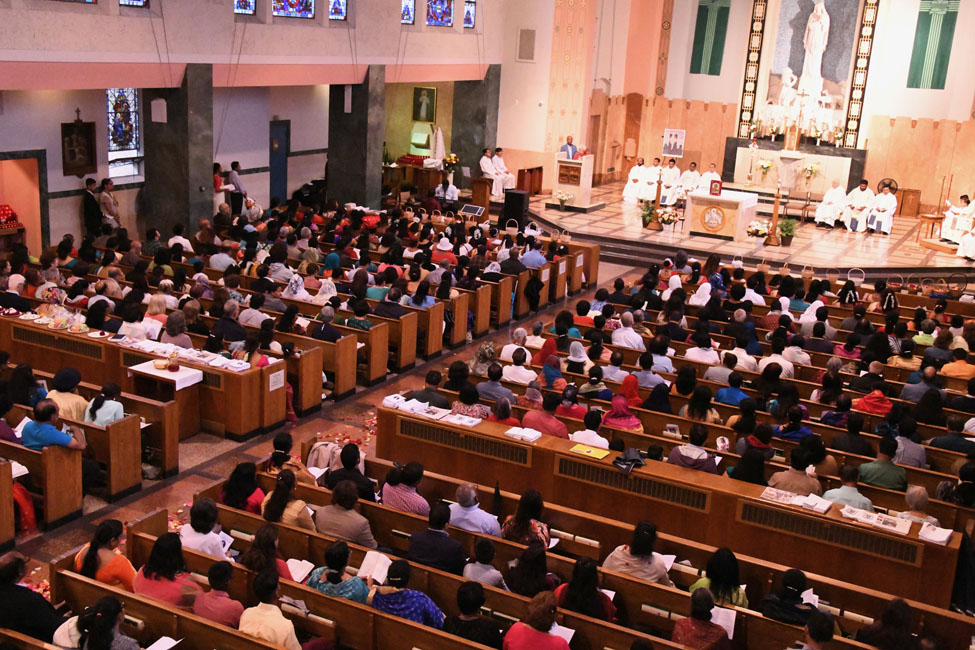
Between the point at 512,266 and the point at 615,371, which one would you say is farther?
the point at 512,266

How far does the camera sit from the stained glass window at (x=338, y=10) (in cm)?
1789

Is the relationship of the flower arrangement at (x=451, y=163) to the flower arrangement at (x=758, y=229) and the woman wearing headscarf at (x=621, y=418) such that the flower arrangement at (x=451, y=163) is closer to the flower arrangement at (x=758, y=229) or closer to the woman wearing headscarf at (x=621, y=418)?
the flower arrangement at (x=758, y=229)

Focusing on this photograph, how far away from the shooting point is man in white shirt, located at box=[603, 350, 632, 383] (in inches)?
376

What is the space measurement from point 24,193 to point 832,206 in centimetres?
1586

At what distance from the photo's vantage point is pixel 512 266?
555 inches

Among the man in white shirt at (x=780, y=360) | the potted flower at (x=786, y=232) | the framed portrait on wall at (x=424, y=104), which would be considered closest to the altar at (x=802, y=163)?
the potted flower at (x=786, y=232)

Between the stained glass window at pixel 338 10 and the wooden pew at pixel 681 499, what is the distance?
11.5m

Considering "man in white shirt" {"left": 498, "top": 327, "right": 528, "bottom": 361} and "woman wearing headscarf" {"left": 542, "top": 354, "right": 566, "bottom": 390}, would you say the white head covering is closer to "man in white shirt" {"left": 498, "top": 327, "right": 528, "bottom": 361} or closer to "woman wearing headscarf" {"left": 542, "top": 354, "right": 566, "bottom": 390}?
"man in white shirt" {"left": 498, "top": 327, "right": 528, "bottom": 361}

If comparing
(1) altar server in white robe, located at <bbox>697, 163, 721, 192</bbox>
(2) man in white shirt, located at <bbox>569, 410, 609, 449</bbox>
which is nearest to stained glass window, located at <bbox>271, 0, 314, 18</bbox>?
(1) altar server in white robe, located at <bbox>697, 163, 721, 192</bbox>

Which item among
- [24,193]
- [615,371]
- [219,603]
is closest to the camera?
[219,603]

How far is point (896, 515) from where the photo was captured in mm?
7098

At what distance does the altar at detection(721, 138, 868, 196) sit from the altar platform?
2066 mm

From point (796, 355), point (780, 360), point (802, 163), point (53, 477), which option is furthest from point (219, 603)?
point (802, 163)

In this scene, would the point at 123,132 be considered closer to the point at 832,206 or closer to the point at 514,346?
the point at 514,346
